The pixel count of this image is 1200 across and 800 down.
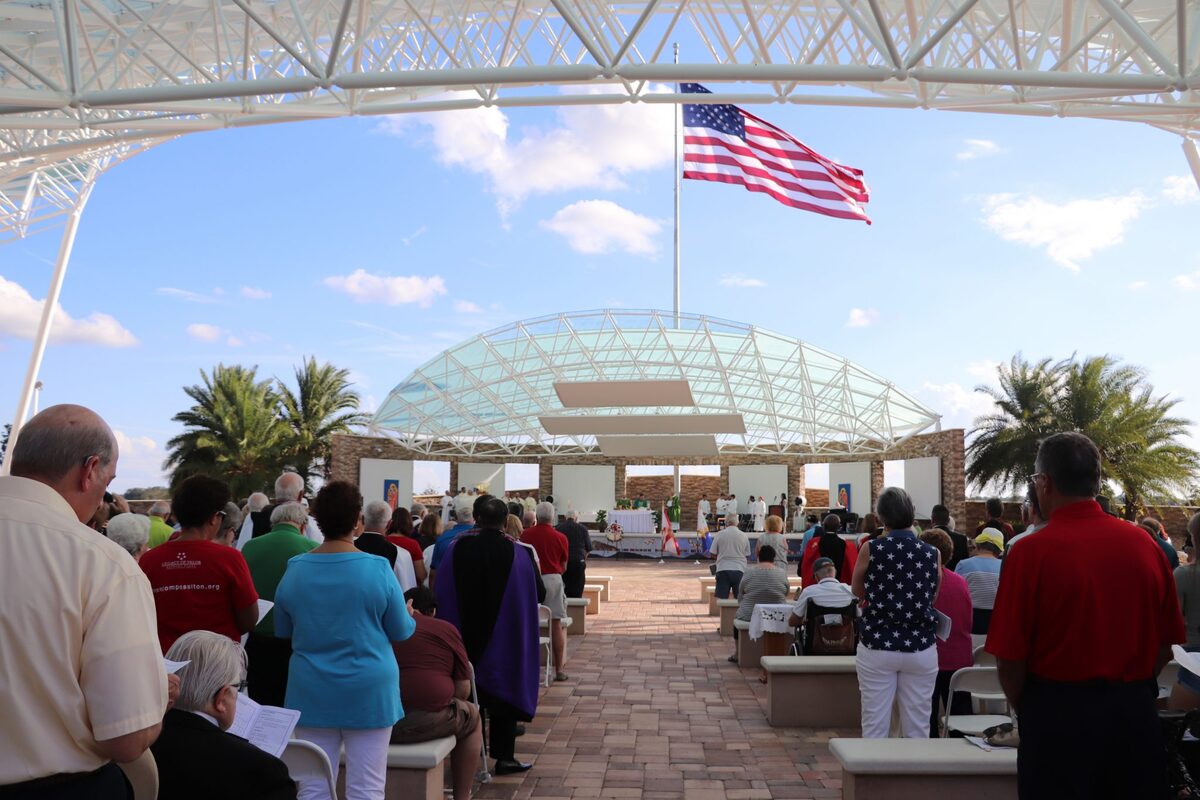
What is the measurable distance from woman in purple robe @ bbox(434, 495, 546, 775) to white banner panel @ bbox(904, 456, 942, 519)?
22.9 meters

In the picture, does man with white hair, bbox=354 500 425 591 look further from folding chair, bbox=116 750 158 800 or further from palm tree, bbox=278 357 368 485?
palm tree, bbox=278 357 368 485

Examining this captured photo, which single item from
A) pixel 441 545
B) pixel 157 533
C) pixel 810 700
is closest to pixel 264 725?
pixel 441 545

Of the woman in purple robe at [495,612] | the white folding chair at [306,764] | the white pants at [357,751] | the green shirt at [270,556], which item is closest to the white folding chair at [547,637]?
the woman in purple robe at [495,612]

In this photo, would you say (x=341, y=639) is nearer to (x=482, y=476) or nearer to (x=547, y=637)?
(x=547, y=637)

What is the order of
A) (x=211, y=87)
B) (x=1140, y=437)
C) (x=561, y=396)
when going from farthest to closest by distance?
(x=561, y=396) → (x=1140, y=437) → (x=211, y=87)

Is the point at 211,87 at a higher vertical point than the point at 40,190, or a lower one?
lower

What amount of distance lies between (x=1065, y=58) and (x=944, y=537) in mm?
4903

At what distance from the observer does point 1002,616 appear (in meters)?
2.75

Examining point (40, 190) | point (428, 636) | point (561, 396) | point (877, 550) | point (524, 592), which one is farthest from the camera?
point (561, 396)

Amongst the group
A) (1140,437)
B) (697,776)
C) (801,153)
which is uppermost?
(801,153)

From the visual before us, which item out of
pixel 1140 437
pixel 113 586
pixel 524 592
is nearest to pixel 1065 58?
pixel 524 592

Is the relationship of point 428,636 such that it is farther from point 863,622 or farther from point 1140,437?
point 1140,437

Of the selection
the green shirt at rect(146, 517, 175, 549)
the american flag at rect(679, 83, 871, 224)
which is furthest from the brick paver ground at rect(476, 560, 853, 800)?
the american flag at rect(679, 83, 871, 224)

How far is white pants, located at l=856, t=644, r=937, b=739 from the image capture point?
484cm
